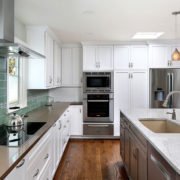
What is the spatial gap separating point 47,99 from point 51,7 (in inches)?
106

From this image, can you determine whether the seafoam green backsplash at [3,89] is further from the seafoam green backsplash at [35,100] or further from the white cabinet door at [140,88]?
the white cabinet door at [140,88]

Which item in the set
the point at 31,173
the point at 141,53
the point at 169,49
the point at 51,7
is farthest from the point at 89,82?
the point at 31,173

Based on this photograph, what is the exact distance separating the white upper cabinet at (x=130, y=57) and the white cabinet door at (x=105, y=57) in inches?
4.8

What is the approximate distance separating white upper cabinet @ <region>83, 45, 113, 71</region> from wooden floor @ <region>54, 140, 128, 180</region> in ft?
5.95

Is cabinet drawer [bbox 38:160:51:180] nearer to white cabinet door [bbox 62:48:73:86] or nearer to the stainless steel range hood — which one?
the stainless steel range hood

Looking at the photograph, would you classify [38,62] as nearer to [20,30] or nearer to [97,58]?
[20,30]

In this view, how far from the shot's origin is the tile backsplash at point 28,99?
2.70m

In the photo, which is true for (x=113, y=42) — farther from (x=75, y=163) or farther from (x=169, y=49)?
(x=75, y=163)

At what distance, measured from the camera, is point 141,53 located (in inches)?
212

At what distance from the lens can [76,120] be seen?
5.42 metres

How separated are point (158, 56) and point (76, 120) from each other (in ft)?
8.29

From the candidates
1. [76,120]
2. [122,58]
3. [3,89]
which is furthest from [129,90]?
[3,89]

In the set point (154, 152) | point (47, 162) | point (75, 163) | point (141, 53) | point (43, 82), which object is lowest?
point (75, 163)

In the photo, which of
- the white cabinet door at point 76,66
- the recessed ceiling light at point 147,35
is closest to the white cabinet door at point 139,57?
the recessed ceiling light at point 147,35
